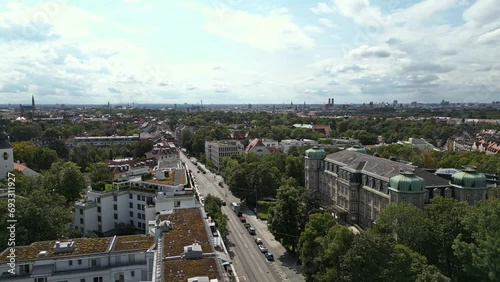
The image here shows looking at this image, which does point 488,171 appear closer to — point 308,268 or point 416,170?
point 416,170

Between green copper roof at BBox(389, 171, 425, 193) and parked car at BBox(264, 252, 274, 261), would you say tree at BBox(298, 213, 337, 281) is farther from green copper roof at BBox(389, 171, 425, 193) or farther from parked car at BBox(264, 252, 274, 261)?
green copper roof at BBox(389, 171, 425, 193)

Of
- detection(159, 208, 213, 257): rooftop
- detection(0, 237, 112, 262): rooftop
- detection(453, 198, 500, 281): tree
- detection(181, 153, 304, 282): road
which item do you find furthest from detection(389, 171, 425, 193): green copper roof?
detection(0, 237, 112, 262): rooftop

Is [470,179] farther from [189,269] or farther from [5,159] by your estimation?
[5,159]

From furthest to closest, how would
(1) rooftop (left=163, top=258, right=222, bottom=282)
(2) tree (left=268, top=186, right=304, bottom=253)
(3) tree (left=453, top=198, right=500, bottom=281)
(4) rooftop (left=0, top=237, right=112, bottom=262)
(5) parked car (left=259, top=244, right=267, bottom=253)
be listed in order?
(5) parked car (left=259, top=244, right=267, bottom=253)
(2) tree (left=268, top=186, right=304, bottom=253)
(3) tree (left=453, top=198, right=500, bottom=281)
(4) rooftop (left=0, top=237, right=112, bottom=262)
(1) rooftop (left=163, top=258, right=222, bottom=282)

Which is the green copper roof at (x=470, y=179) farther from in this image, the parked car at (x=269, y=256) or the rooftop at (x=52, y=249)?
the rooftop at (x=52, y=249)

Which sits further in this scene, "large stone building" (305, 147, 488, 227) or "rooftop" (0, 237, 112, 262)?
"large stone building" (305, 147, 488, 227)

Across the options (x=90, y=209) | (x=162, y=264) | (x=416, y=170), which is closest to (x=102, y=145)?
(x=90, y=209)

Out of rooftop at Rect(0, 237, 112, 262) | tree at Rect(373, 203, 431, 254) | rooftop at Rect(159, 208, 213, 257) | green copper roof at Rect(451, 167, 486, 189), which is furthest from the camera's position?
green copper roof at Rect(451, 167, 486, 189)
